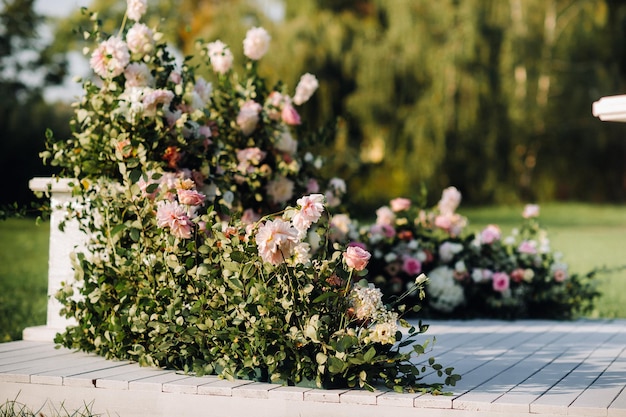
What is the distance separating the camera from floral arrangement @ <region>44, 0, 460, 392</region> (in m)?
3.07

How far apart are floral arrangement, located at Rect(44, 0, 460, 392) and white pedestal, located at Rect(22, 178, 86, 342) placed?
89mm

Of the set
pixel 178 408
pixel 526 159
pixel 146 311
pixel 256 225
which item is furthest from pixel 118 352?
pixel 526 159

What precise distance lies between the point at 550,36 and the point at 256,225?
13.8 metres

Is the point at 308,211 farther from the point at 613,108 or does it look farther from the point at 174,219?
the point at 613,108

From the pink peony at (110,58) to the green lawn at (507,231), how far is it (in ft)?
5.75

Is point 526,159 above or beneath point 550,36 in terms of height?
beneath

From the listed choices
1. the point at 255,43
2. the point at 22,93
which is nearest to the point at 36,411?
the point at 255,43

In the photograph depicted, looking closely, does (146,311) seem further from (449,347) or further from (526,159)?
(526,159)

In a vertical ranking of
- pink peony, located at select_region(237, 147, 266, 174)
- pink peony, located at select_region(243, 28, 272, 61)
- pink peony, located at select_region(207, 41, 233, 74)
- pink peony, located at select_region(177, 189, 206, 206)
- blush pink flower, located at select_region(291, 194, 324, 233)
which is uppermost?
pink peony, located at select_region(243, 28, 272, 61)

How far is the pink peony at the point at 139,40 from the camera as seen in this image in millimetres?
4242

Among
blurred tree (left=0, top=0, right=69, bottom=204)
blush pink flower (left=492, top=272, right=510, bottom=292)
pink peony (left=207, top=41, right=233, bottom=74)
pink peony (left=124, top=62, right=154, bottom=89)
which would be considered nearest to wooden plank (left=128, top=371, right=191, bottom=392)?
pink peony (left=124, top=62, right=154, bottom=89)

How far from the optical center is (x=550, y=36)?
626 inches

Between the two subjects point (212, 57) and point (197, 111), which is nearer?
point (197, 111)

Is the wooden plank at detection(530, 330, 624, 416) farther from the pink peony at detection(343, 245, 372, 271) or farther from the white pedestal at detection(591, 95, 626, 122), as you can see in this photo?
the white pedestal at detection(591, 95, 626, 122)
